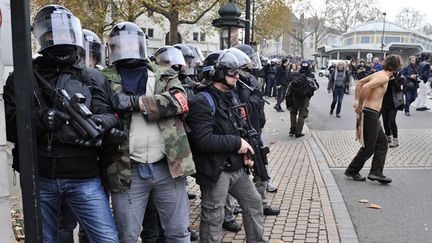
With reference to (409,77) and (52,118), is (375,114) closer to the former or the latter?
(52,118)

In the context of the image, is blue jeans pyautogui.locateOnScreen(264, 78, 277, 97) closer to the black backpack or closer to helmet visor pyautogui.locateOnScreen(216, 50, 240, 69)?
the black backpack

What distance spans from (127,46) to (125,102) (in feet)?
1.33

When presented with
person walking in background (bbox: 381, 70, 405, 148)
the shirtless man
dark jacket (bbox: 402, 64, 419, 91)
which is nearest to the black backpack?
person walking in background (bbox: 381, 70, 405, 148)

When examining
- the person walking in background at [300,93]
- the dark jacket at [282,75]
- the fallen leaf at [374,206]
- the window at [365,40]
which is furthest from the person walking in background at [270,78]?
the window at [365,40]

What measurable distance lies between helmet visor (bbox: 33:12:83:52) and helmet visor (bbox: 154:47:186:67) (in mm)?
2200

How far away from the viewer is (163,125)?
310 cm

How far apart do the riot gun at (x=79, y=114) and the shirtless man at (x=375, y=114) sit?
5002mm

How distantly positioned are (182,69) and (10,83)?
8.51 ft

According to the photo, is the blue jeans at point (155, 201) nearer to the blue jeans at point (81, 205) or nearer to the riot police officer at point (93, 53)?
the blue jeans at point (81, 205)

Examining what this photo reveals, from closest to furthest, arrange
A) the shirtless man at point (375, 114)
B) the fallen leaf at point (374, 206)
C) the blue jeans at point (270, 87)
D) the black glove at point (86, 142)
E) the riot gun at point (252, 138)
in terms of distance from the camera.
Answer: the black glove at point (86, 142)
the riot gun at point (252, 138)
the fallen leaf at point (374, 206)
the shirtless man at point (375, 114)
the blue jeans at point (270, 87)

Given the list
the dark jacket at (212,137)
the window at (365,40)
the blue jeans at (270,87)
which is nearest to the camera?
the dark jacket at (212,137)

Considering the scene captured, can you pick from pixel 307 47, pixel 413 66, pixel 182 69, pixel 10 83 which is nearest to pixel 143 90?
pixel 10 83

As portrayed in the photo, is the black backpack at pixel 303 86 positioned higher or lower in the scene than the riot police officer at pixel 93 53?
lower

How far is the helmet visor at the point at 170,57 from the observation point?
4988mm
